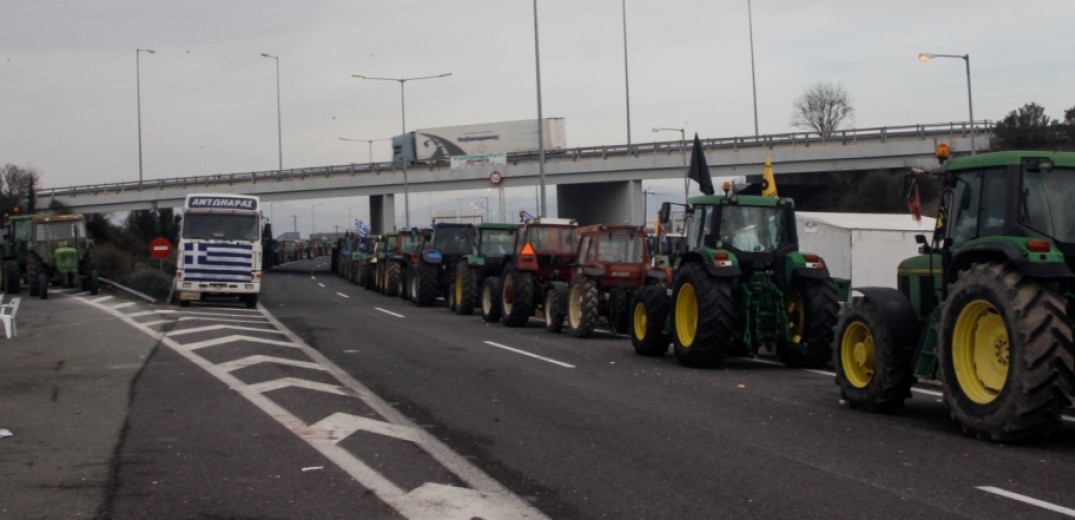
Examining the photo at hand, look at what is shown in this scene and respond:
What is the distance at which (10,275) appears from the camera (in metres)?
34.2

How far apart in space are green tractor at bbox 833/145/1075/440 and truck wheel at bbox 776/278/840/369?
3.73 m

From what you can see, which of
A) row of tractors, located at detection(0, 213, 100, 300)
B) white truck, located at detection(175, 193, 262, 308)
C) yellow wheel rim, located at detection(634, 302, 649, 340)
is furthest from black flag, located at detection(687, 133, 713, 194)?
row of tractors, located at detection(0, 213, 100, 300)

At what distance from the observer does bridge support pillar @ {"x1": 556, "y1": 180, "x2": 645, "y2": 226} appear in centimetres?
5328

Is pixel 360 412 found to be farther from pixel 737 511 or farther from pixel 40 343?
pixel 40 343

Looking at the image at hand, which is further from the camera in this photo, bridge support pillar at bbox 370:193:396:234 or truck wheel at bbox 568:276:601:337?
bridge support pillar at bbox 370:193:396:234

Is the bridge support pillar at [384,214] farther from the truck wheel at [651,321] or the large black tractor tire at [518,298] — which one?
the truck wheel at [651,321]

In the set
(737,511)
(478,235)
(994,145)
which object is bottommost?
(737,511)

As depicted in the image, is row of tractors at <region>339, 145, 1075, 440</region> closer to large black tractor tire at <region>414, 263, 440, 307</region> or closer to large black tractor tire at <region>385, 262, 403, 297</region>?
large black tractor tire at <region>414, 263, 440, 307</region>

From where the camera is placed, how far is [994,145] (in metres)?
41.9

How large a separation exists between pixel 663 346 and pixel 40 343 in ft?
32.6

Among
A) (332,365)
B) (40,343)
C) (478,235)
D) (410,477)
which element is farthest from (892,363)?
(478,235)

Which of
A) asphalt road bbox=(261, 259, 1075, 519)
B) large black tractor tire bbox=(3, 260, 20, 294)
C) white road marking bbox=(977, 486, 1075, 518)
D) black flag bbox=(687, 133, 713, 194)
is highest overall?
black flag bbox=(687, 133, 713, 194)

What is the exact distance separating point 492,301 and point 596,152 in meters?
29.7

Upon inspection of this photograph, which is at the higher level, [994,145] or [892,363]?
[994,145]
